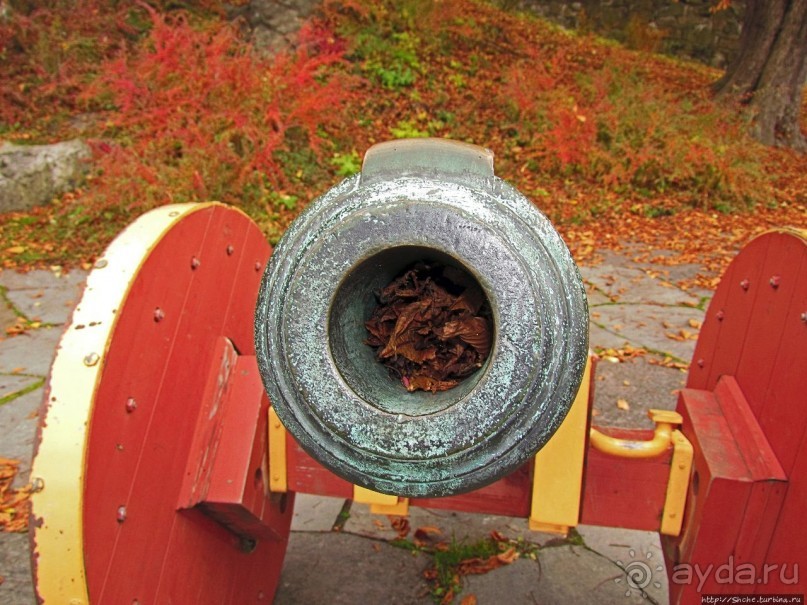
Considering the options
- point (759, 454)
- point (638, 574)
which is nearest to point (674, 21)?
point (638, 574)

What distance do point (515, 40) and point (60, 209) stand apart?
6.45 meters

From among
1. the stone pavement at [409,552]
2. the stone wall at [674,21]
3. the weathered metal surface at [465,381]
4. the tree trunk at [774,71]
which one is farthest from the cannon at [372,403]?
the stone wall at [674,21]

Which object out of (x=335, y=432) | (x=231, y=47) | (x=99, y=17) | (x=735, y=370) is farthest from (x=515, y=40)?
(x=335, y=432)

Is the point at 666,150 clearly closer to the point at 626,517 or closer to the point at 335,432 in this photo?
the point at 626,517

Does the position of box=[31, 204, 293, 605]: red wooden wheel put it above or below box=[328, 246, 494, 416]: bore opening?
below

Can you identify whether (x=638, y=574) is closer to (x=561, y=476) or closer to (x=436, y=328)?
(x=561, y=476)

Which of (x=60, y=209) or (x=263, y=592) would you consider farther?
(x=60, y=209)

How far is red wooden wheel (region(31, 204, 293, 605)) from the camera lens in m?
1.22

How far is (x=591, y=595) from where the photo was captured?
7.18 feet

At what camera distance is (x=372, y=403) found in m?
1.25

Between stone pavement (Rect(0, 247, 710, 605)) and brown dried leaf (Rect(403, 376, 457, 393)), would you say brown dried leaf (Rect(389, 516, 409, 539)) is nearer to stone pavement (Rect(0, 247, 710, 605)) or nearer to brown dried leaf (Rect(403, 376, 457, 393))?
stone pavement (Rect(0, 247, 710, 605))

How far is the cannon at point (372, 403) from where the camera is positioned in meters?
1.18

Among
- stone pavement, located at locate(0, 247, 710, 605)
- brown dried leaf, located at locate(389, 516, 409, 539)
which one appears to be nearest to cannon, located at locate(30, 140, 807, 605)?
stone pavement, located at locate(0, 247, 710, 605)

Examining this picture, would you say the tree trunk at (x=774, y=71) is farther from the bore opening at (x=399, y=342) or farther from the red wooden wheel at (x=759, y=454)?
the bore opening at (x=399, y=342)
